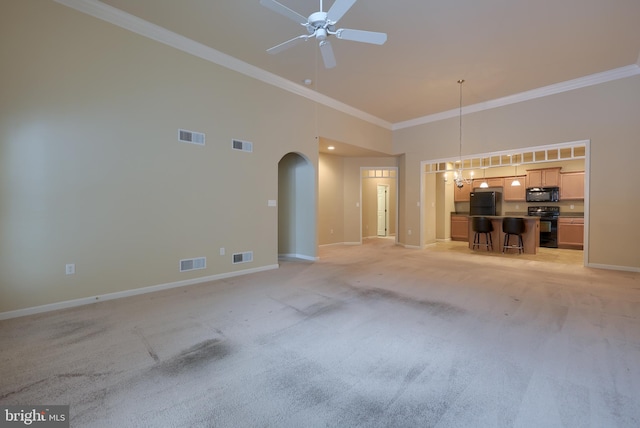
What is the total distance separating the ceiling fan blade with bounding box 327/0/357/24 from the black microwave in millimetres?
8654

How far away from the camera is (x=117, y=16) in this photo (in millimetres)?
3348

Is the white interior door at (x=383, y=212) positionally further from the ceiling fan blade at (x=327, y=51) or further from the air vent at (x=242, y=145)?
the ceiling fan blade at (x=327, y=51)

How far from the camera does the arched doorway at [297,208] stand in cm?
589

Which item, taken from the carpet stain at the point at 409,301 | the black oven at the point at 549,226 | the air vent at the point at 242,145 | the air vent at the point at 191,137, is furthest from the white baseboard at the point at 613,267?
the air vent at the point at 191,137

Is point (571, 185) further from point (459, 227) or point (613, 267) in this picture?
point (613, 267)

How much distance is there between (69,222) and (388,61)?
498cm

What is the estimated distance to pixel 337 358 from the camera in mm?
2104

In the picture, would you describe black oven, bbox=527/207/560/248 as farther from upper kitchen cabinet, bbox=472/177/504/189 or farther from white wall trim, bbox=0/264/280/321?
white wall trim, bbox=0/264/280/321

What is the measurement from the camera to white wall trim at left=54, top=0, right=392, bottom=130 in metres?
3.21

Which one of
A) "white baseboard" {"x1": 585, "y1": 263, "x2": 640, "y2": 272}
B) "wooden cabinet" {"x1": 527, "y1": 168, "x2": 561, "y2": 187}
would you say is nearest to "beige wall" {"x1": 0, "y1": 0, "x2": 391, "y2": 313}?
"white baseboard" {"x1": 585, "y1": 263, "x2": 640, "y2": 272}

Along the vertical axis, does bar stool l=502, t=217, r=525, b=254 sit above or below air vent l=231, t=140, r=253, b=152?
below

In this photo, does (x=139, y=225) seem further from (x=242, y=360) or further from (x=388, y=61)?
(x=388, y=61)

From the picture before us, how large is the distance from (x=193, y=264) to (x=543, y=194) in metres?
9.55

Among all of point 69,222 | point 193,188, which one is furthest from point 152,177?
point 69,222
